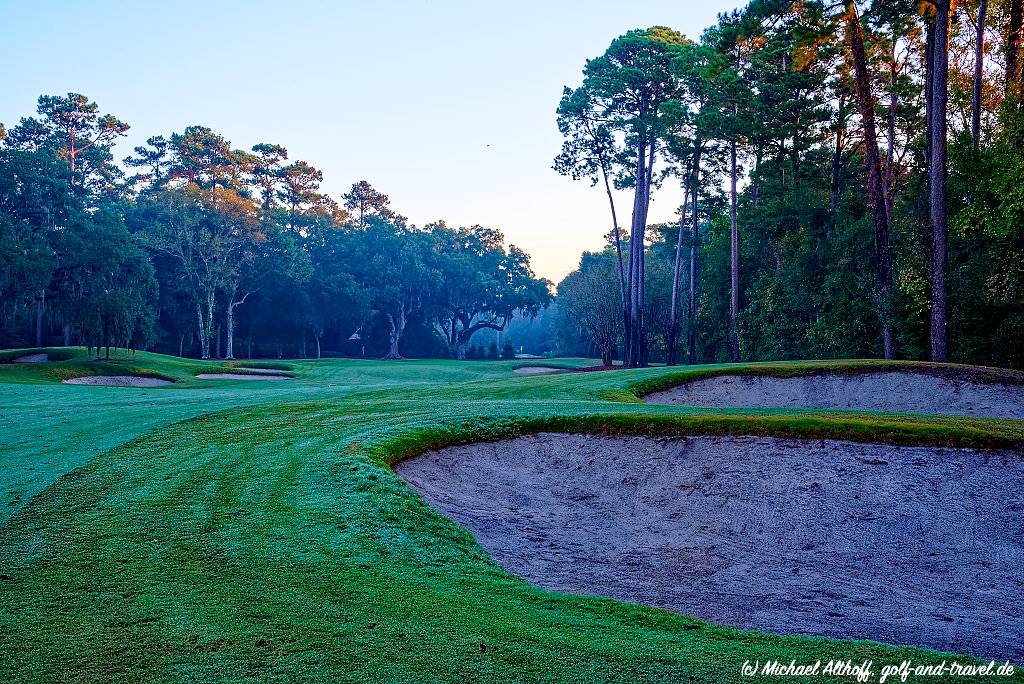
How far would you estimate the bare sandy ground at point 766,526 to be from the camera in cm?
742

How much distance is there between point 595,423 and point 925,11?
2577 cm

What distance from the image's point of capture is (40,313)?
5334 cm

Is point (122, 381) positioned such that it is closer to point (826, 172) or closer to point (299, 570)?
point (299, 570)

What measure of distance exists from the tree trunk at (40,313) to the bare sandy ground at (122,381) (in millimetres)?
21361

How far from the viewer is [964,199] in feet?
92.7

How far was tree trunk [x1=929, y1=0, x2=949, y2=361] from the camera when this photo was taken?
24.5 m

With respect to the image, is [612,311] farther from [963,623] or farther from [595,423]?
[963,623]

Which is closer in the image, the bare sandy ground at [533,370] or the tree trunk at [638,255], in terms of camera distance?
the tree trunk at [638,255]

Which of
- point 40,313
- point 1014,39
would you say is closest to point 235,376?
point 40,313

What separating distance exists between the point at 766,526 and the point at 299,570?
7.22 meters

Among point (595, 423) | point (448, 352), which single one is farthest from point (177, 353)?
point (595, 423)

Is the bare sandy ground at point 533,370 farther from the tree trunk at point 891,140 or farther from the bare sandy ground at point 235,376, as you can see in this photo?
the tree trunk at point 891,140

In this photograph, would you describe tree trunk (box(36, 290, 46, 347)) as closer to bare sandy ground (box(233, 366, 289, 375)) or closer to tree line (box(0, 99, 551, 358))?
tree line (box(0, 99, 551, 358))

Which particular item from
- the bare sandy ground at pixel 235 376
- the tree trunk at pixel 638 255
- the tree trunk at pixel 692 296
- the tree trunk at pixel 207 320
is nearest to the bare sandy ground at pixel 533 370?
the tree trunk at pixel 638 255
